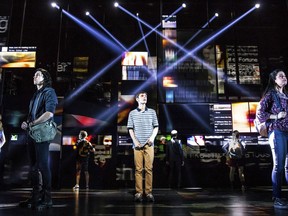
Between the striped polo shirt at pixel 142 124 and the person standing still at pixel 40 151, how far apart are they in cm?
119

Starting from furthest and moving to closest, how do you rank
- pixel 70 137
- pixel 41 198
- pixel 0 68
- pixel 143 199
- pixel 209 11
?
pixel 209 11 → pixel 0 68 → pixel 70 137 → pixel 143 199 → pixel 41 198

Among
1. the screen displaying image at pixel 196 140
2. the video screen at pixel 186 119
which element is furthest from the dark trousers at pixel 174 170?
the video screen at pixel 186 119

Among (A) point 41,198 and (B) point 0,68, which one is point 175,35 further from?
(A) point 41,198

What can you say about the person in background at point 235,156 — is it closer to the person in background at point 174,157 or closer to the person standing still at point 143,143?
the person in background at point 174,157

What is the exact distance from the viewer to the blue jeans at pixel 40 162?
2865mm

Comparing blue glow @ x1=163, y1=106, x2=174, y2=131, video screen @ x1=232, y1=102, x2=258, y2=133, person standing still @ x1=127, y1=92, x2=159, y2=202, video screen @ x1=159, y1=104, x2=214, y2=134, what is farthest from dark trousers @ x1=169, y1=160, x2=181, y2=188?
person standing still @ x1=127, y1=92, x2=159, y2=202

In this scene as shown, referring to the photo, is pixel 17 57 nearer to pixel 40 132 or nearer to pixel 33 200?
pixel 40 132

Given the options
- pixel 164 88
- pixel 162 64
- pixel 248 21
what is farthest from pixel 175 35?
pixel 248 21

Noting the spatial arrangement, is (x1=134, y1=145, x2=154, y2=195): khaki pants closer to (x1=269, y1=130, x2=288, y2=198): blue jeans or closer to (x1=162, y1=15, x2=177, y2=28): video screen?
(x1=269, y1=130, x2=288, y2=198): blue jeans

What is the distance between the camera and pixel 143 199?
12.5 ft

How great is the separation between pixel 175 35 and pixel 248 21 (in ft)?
10.1

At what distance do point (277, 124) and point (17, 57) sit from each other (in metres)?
7.12

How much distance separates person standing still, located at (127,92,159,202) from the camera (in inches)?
145

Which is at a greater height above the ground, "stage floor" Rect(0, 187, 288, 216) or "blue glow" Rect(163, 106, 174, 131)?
"blue glow" Rect(163, 106, 174, 131)
